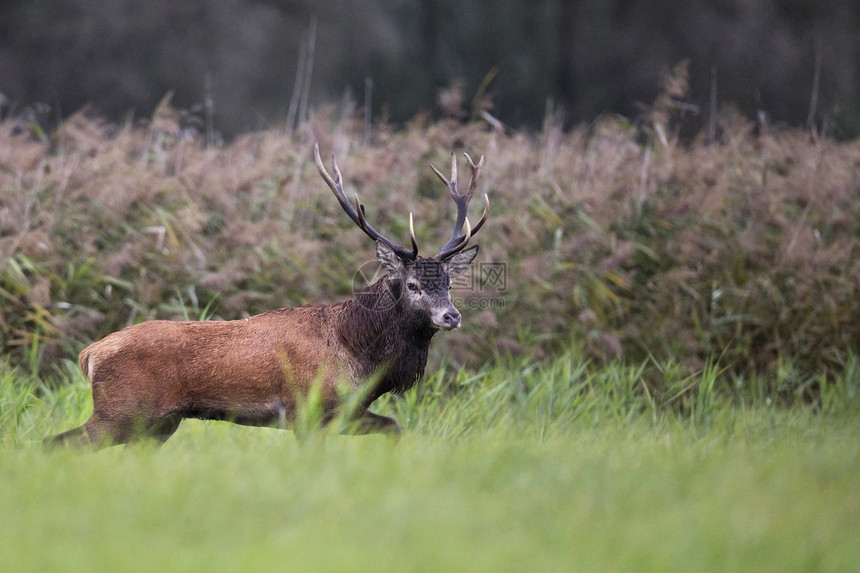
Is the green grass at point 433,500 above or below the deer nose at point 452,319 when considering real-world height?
below

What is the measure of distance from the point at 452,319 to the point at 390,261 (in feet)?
1.56

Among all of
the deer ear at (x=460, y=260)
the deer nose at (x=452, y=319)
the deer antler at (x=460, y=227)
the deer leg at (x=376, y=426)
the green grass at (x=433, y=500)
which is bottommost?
the deer leg at (x=376, y=426)

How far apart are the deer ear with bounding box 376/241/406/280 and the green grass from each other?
83cm

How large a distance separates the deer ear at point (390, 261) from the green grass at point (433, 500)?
0.83 m

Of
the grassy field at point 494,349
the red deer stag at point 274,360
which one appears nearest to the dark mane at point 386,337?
the red deer stag at point 274,360

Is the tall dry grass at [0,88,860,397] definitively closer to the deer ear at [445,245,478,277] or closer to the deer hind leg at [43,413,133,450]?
the deer ear at [445,245,478,277]

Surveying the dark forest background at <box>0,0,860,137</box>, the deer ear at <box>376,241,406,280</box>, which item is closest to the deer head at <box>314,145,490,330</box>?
the deer ear at <box>376,241,406,280</box>

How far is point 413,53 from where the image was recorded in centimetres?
1706

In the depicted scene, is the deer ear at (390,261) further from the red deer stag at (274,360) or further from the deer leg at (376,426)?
the deer leg at (376,426)

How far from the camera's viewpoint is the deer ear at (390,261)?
16.3 ft

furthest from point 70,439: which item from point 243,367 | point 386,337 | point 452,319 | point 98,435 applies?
point 452,319

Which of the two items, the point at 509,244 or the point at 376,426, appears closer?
the point at 376,426

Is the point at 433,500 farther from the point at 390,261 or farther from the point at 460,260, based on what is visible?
the point at 460,260

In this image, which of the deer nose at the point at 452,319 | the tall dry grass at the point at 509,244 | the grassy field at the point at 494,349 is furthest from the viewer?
the tall dry grass at the point at 509,244
